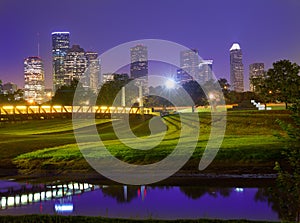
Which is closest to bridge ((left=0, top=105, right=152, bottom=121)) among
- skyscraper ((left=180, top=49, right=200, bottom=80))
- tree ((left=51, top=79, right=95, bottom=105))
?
tree ((left=51, top=79, right=95, bottom=105))

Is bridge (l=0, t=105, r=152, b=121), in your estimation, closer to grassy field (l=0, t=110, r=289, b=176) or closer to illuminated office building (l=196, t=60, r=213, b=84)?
grassy field (l=0, t=110, r=289, b=176)

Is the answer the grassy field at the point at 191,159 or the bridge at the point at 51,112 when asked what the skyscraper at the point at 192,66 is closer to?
the bridge at the point at 51,112

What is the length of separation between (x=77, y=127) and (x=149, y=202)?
62.8 meters

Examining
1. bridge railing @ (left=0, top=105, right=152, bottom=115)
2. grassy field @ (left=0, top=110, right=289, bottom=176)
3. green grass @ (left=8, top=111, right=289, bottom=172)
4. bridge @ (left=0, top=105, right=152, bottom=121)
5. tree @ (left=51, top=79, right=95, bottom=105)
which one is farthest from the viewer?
tree @ (left=51, top=79, right=95, bottom=105)

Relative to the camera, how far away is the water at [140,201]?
2494cm

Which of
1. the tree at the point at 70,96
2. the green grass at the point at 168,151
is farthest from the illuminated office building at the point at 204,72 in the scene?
the green grass at the point at 168,151

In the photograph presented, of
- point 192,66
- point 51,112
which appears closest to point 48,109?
point 51,112

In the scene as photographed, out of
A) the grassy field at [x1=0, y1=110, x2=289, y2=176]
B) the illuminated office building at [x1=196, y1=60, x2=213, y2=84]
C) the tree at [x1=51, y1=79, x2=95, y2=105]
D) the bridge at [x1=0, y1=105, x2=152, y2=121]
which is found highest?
the illuminated office building at [x1=196, y1=60, x2=213, y2=84]

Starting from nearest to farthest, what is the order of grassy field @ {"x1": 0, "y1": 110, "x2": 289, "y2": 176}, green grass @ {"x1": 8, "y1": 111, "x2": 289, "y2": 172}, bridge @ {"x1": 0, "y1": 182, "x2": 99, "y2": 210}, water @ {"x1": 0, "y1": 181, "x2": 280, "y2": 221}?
water @ {"x1": 0, "y1": 181, "x2": 280, "y2": 221}, bridge @ {"x1": 0, "y1": 182, "x2": 99, "y2": 210}, grassy field @ {"x1": 0, "y1": 110, "x2": 289, "y2": 176}, green grass @ {"x1": 8, "y1": 111, "x2": 289, "y2": 172}

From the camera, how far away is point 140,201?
95.1ft

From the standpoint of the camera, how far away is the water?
24938 millimetres

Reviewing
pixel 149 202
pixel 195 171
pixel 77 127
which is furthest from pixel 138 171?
pixel 77 127

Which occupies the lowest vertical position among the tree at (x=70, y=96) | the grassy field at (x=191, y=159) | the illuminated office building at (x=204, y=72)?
the grassy field at (x=191, y=159)

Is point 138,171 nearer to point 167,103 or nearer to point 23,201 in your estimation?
point 23,201
